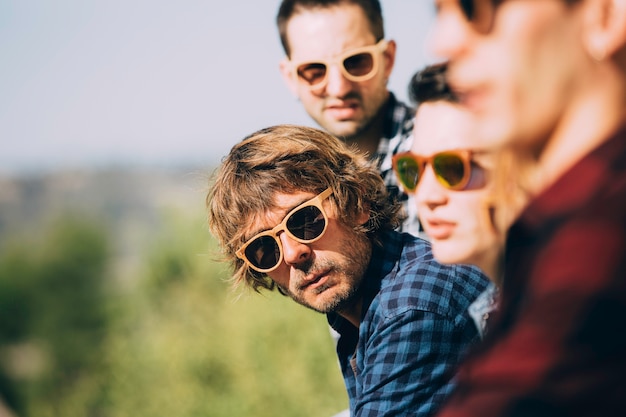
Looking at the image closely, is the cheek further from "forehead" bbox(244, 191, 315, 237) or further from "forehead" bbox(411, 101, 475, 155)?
"forehead" bbox(411, 101, 475, 155)

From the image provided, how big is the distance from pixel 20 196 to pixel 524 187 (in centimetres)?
8242

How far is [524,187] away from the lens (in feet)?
3.52

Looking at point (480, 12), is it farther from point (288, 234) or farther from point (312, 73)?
point (312, 73)

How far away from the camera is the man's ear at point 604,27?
911 millimetres

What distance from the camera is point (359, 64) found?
12.1ft

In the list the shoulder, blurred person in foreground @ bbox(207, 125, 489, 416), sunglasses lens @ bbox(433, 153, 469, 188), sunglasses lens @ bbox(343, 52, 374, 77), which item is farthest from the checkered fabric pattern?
sunglasses lens @ bbox(433, 153, 469, 188)

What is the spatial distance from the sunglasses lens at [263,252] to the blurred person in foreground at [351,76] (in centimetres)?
86

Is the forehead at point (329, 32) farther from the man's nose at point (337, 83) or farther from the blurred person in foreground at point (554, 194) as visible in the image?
the blurred person in foreground at point (554, 194)

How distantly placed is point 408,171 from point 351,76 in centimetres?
196

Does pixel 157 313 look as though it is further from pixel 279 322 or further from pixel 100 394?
pixel 279 322

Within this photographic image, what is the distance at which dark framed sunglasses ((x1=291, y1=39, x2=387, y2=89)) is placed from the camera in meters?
3.64

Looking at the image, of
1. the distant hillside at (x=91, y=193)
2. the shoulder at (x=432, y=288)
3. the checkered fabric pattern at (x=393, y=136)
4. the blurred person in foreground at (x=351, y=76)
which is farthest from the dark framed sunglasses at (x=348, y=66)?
the distant hillside at (x=91, y=193)

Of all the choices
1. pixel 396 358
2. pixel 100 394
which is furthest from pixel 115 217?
pixel 396 358

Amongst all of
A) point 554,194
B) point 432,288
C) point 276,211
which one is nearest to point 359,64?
point 276,211
